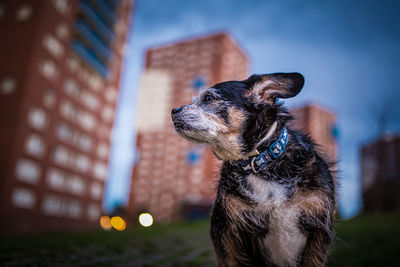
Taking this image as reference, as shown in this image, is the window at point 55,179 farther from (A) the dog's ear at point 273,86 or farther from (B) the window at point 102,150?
(A) the dog's ear at point 273,86

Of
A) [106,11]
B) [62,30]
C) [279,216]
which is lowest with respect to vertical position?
[279,216]

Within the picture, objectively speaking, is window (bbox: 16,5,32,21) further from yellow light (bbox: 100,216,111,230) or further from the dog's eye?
the dog's eye

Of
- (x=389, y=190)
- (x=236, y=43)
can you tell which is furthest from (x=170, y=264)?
(x=236, y=43)

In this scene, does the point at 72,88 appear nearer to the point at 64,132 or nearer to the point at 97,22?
the point at 64,132

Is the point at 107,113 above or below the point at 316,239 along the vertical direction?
above

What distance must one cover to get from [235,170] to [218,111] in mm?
635

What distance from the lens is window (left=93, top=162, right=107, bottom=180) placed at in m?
55.2

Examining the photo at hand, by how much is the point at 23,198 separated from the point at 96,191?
15781 mm

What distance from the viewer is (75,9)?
51.8m

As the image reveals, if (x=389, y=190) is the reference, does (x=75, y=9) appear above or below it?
above

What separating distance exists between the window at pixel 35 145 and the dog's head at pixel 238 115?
139 feet

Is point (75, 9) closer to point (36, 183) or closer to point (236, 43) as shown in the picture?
point (36, 183)

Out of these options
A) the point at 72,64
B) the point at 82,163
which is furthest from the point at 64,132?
the point at 72,64

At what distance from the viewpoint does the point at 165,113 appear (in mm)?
94875
